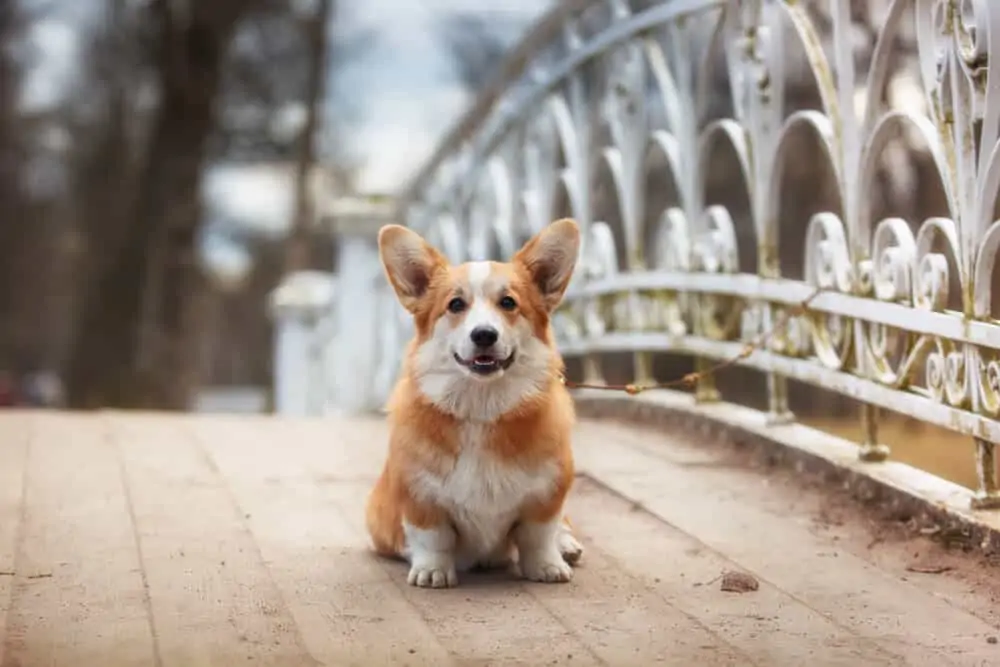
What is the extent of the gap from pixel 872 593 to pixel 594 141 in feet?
9.22

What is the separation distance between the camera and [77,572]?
2.83 meters

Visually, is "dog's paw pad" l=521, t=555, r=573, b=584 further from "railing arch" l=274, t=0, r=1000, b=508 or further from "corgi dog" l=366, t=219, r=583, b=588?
"railing arch" l=274, t=0, r=1000, b=508

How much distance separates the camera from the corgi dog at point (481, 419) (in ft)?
9.17

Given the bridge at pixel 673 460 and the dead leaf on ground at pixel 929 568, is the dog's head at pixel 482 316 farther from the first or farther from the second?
the dead leaf on ground at pixel 929 568

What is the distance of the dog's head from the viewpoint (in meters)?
2.76

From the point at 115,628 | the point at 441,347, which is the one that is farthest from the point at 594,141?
the point at 115,628

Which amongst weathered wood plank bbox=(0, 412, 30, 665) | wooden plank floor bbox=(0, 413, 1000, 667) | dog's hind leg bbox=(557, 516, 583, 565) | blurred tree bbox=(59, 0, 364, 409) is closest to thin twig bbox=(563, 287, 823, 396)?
wooden plank floor bbox=(0, 413, 1000, 667)

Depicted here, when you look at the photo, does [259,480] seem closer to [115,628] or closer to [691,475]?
[691,475]

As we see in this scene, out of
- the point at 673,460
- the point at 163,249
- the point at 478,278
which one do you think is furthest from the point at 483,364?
the point at 163,249

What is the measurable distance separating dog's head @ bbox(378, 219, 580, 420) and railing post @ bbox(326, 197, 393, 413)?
4.49 metres

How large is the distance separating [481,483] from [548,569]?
227mm

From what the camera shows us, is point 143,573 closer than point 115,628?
No

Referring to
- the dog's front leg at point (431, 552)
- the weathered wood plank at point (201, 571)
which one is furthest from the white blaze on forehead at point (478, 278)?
the weathered wood plank at point (201, 571)

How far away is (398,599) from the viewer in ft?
8.83
